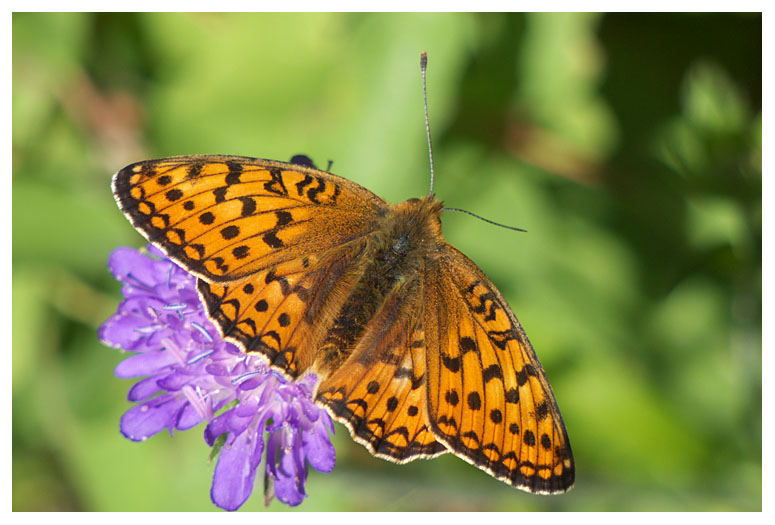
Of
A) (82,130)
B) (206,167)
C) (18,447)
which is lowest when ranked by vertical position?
(18,447)

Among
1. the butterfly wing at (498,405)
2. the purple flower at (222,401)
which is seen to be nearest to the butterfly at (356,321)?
the butterfly wing at (498,405)

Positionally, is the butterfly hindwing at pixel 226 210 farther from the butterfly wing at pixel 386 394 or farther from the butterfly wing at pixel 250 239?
the butterfly wing at pixel 386 394

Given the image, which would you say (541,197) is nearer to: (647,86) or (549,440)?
(647,86)

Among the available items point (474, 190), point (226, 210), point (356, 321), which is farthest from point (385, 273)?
point (474, 190)

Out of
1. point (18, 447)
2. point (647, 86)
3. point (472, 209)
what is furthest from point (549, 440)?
point (18, 447)

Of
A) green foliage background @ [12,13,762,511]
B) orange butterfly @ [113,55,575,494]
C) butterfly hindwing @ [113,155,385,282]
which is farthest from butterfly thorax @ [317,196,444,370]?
green foliage background @ [12,13,762,511]
